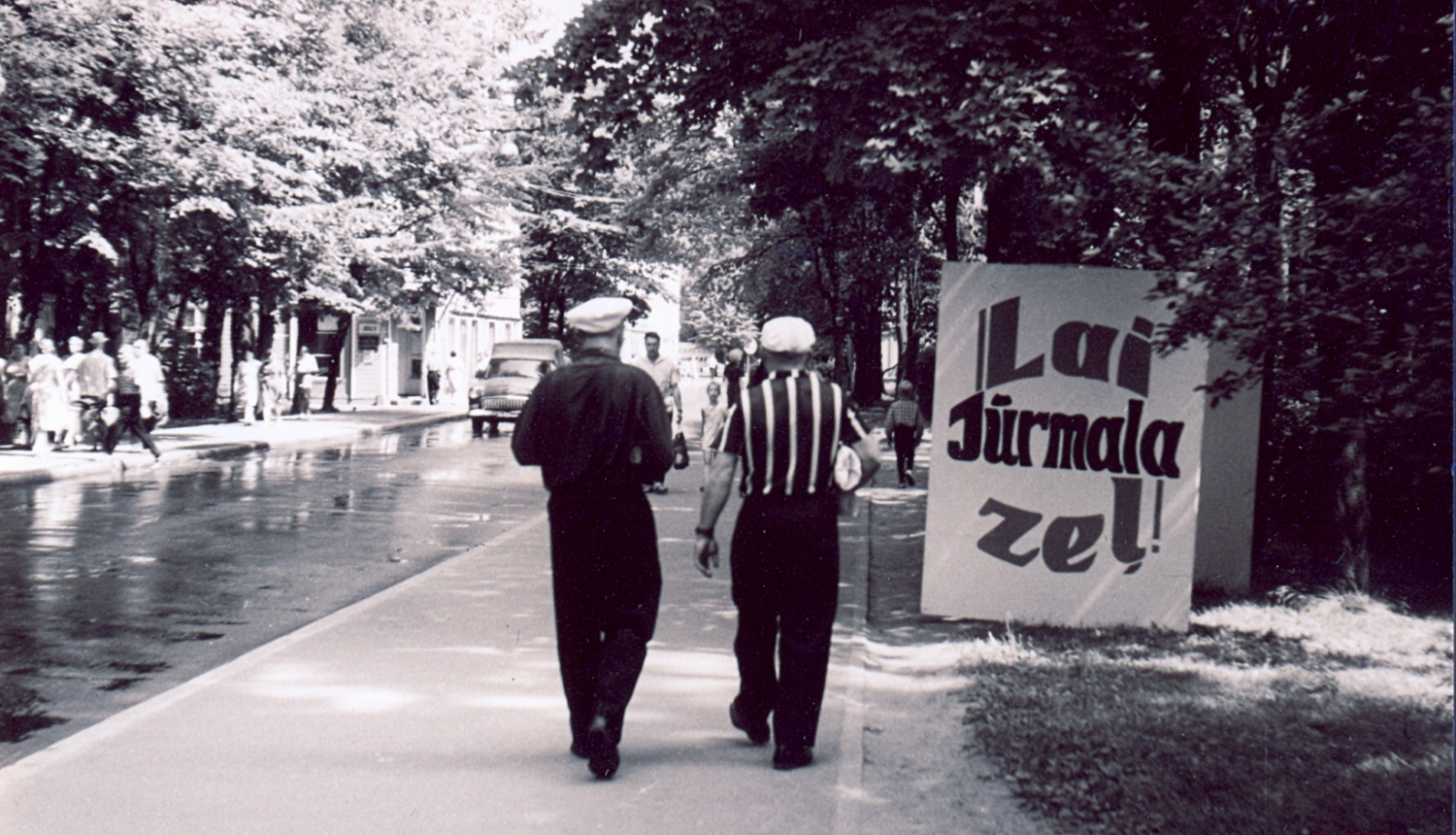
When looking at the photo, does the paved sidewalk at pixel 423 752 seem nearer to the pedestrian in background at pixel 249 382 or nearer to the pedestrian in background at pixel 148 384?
the pedestrian in background at pixel 148 384

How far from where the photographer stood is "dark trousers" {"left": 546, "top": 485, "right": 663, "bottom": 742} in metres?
5.54

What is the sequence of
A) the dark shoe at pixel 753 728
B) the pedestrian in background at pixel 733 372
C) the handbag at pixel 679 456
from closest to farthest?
the dark shoe at pixel 753 728 < the handbag at pixel 679 456 < the pedestrian in background at pixel 733 372

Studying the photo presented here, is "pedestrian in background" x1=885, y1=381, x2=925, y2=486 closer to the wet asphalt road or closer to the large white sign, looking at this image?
the wet asphalt road

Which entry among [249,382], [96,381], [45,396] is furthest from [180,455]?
[249,382]

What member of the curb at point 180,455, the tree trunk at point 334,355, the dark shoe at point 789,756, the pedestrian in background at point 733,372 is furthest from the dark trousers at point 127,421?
the dark shoe at point 789,756

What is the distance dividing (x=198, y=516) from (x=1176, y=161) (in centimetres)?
1097

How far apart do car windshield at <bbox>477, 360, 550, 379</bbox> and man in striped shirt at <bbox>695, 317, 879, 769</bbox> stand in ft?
90.9

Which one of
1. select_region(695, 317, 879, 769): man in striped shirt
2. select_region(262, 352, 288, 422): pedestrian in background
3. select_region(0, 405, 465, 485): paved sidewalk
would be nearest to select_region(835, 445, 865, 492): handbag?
select_region(695, 317, 879, 769): man in striped shirt

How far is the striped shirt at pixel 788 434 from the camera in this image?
18.4 feet

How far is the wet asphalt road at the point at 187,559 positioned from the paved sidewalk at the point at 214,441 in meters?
0.83

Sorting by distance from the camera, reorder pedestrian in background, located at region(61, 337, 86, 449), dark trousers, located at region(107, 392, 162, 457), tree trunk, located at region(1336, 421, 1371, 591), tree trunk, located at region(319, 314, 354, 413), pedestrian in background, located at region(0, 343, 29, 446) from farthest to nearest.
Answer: tree trunk, located at region(319, 314, 354, 413), pedestrian in background, located at region(0, 343, 29, 446), pedestrian in background, located at region(61, 337, 86, 449), dark trousers, located at region(107, 392, 162, 457), tree trunk, located at region(1336, 421, 1371, 591)

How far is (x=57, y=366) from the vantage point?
22.2 meters

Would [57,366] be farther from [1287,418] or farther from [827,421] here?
[827,421]

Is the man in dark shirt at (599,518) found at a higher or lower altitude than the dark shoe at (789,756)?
higher
